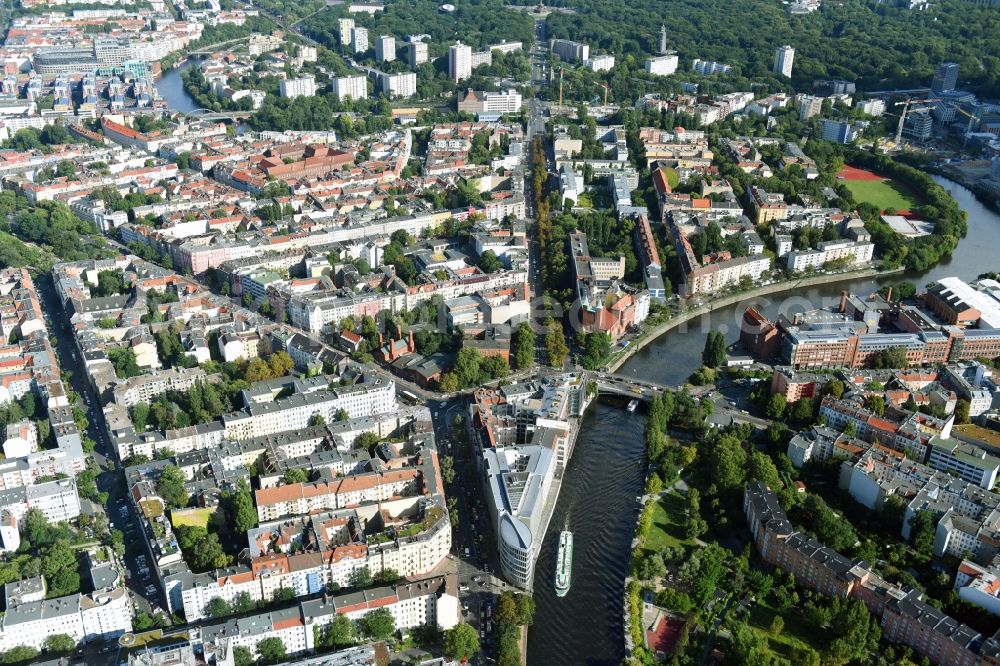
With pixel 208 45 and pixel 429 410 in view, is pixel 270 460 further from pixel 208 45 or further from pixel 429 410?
pixel 208 45

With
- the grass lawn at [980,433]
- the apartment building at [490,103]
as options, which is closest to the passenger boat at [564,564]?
the grass lawn at [980,433]

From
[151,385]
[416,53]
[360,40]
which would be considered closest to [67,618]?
[151,385]

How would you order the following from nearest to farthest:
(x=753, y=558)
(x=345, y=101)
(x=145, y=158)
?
(x=753, y=558)
(x=145, y=158)
(x=345, y=101)

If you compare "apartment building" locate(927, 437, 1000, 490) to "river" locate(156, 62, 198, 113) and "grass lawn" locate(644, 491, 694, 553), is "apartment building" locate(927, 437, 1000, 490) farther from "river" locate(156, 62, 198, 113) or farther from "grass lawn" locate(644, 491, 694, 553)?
"river" locate(156, 62, 198, 113)

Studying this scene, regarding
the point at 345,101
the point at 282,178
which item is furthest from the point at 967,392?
the point at 345,101

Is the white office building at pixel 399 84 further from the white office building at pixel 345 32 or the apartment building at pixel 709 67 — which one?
the apartment building at pixel 709 67

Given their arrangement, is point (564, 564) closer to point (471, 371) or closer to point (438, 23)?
point (471, 371)
